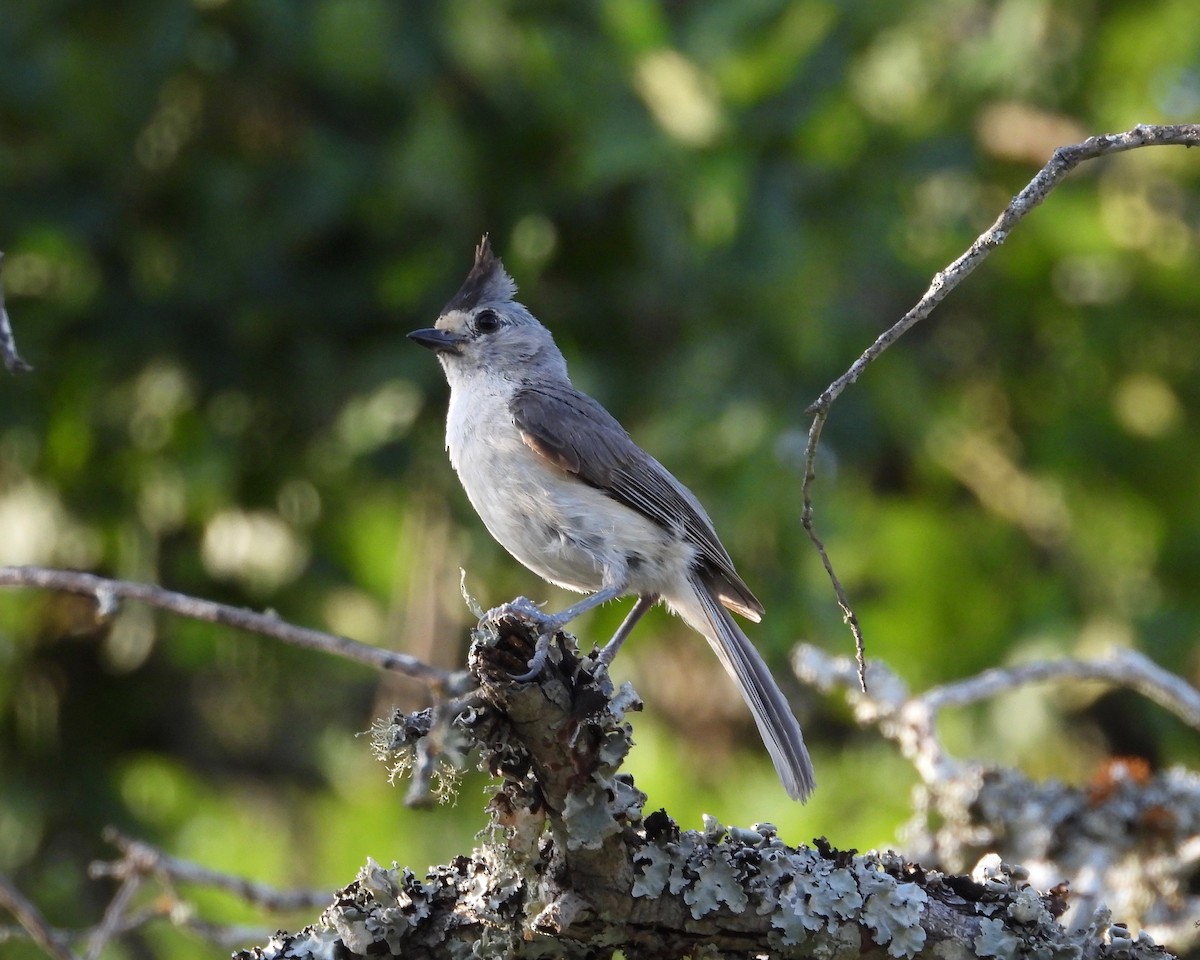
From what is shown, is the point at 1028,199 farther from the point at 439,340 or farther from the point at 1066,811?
the point at 439,340

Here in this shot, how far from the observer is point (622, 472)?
389 centimetres

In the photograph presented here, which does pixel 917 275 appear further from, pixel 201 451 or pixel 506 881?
pixel 506 881

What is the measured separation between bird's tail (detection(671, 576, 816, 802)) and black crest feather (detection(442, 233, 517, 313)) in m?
1.22

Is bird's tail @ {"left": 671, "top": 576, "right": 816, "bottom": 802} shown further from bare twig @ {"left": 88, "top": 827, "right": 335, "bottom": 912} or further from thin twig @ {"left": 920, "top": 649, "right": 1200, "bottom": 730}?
bare twig @ {"left": 88, "top": 827, "right": 335, "bottom": 912}

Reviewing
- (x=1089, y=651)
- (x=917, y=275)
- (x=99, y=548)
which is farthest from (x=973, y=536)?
(x=99, y=548)

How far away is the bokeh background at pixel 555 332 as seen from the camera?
18.1ft

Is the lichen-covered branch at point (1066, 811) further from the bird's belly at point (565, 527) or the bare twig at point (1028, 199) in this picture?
the bare twig at point (1028, 199)

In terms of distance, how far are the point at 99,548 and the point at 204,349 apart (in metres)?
0.87

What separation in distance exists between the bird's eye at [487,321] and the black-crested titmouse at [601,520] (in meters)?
0.37

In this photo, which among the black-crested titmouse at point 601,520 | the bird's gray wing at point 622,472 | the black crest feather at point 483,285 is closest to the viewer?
the black-crested titmouse at point 601,520

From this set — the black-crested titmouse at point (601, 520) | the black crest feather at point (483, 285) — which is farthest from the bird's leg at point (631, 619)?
the black crest feather at point (483, 285)

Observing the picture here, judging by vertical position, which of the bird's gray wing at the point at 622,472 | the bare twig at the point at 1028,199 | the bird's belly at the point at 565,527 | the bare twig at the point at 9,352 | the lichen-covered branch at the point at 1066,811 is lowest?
the bare twig at the point at 9,352

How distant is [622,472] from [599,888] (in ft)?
5.18

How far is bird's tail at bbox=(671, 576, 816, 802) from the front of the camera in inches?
134
